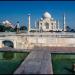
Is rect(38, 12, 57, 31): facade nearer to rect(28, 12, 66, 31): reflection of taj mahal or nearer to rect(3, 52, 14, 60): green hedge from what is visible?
rect(28, 12, 66, 31): reflection of taj mahal

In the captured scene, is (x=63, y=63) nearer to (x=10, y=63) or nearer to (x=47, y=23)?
(x=10, y=63)

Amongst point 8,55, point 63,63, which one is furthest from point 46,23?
point 63,63

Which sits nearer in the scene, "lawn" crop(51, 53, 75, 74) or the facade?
"lawn" crop(51, 53, 75, 74)

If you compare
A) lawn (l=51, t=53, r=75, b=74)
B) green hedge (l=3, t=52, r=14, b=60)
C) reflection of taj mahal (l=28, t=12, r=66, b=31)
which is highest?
reflection of taj mahal (l=28, t=12, r=66, b=31)

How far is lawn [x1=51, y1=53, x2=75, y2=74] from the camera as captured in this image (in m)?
13.3

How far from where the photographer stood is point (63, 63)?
15.8m

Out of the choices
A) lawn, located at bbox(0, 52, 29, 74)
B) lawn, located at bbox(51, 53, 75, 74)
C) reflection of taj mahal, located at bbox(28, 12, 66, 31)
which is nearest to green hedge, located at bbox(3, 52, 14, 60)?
lawn, located at bbox(0, 52, 29, 74)

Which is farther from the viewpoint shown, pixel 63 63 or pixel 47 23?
pixel 47 23

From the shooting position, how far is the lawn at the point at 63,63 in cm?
1335

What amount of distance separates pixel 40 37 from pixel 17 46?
2373 millimetres

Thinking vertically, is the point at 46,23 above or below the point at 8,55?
above

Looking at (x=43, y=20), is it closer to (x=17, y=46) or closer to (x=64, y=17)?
(x=64, y=17)

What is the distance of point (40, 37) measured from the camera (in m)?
24.3

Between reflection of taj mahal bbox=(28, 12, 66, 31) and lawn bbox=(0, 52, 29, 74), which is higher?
reflection of taj mahal bbox=(28, 12, 66, 31)
